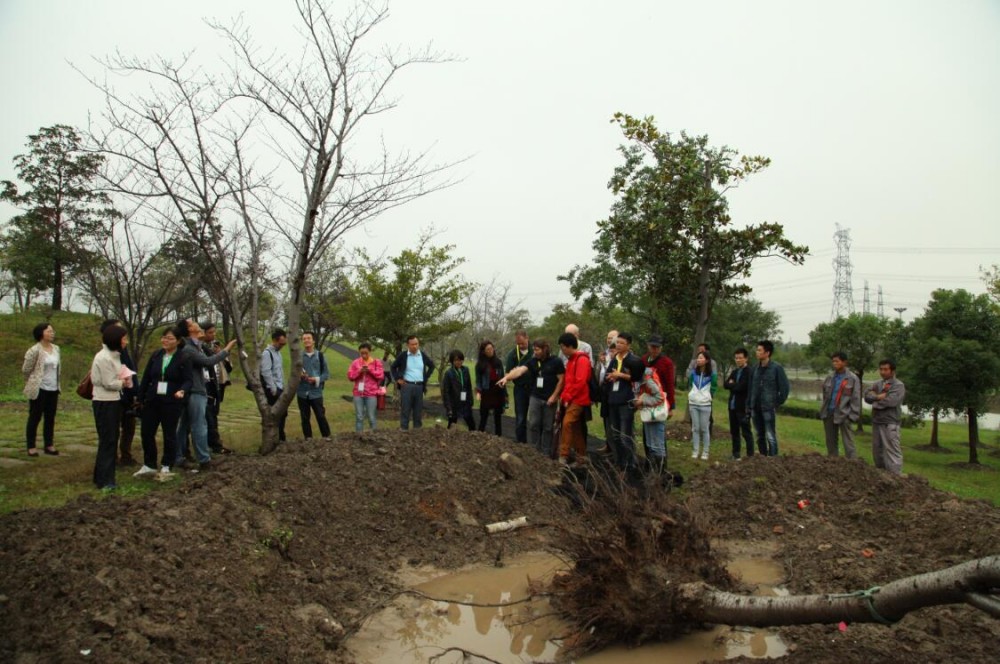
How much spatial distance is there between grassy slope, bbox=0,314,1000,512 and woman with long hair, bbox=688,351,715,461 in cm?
43

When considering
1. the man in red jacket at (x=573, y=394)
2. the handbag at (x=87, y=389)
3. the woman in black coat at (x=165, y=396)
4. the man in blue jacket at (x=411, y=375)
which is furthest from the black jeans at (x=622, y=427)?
the handbag at (x=87, y=389)

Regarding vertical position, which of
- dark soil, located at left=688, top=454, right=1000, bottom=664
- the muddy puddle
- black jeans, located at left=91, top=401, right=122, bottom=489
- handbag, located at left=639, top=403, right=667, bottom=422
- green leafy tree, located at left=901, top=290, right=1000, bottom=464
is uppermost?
green leafy tree, located at left=901, top=290, right=1000, bottom=464

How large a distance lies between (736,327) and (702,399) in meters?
40.1

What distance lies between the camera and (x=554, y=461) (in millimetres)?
8859

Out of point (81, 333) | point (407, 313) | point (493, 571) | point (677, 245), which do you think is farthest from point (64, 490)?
point (81, 333)

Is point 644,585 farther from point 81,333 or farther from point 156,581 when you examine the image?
point 81,333

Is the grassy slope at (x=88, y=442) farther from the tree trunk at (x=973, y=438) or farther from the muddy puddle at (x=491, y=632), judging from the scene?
the muddy puddle at (x=491, y=632)

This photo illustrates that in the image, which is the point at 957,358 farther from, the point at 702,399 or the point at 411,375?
the point at 411,375

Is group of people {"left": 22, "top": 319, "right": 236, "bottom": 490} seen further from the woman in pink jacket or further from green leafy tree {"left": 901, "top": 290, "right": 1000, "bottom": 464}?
green leafy tree {"left": 901, "top": 290, "right": 1000, "bottom": 464}

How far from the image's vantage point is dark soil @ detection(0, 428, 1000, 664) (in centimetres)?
363

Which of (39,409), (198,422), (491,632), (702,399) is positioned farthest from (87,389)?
(702,399)

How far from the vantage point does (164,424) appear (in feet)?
23.2

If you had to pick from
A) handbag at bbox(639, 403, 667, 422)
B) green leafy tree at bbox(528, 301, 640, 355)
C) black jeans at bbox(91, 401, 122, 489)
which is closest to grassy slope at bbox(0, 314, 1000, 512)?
black jeans at bbox(91, 401, 122, 489)

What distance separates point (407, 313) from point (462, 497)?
916 cm
